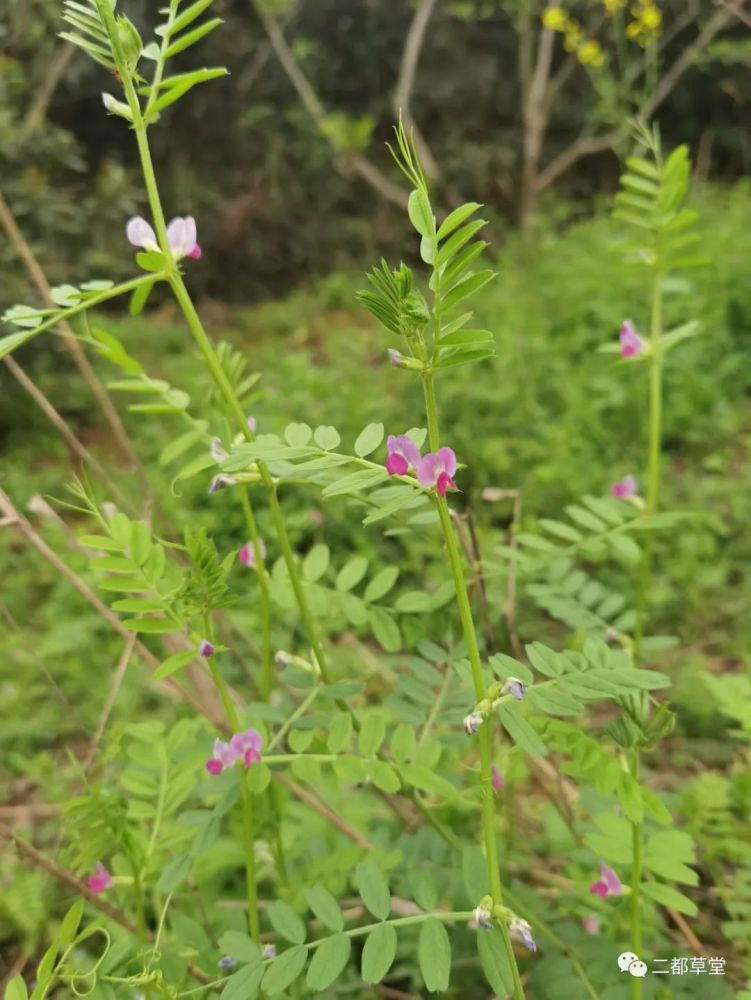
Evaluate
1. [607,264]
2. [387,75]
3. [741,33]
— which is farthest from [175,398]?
[741,33]

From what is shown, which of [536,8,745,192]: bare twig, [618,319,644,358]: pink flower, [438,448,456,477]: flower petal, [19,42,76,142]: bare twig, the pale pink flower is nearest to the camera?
[438,448,456,477]: flower petal

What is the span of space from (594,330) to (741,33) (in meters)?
3.82

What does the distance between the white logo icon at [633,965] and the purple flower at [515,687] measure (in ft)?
1.25

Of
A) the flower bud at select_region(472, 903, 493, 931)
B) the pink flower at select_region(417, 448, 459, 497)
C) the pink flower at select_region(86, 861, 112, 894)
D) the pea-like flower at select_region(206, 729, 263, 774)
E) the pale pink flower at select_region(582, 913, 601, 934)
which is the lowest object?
the pale pink flower at select_region(582, 913, 601, 934)

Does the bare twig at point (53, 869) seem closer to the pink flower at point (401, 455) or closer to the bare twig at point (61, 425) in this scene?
the bare twig at point (61, 425)

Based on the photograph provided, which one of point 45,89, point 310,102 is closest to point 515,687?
point 45,89

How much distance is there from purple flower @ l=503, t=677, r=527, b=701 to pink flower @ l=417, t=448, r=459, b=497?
6.5 inches

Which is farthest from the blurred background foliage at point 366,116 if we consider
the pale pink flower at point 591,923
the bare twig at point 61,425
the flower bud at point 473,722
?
the flower bud at point 473,722

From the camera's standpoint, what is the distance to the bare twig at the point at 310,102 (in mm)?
5125

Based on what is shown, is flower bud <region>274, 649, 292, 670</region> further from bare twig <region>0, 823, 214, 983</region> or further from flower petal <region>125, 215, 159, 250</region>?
flower petal <region>125, 215, 159, 250</region>

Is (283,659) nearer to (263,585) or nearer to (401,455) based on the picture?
(263,585)

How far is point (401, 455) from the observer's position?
0.65m

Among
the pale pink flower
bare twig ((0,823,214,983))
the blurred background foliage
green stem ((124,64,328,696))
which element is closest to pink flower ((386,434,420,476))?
green stem ((124,64,328,696))

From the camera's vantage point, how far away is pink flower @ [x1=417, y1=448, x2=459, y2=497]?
64 centimetres
